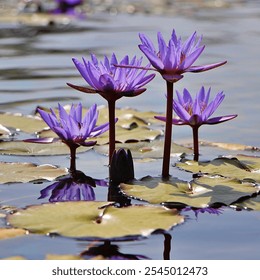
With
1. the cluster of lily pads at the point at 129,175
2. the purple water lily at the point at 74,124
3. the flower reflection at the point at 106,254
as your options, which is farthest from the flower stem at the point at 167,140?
the flower reflection at the point at 106,254

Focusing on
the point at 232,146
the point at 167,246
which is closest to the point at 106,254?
the point at 167,246

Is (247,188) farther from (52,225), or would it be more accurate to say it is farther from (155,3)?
(155,3)

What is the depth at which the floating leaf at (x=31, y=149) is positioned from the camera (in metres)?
2.79

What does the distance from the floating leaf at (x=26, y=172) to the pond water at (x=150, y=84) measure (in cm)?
3

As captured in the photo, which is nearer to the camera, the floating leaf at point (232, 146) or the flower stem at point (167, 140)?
the flower stem at point (167, 140)

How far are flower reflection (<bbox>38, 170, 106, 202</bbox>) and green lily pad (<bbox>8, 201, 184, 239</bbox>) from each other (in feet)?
0.48

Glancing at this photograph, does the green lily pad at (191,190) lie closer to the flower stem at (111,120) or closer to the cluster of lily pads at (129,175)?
the cluster of lily pads at (129,175)

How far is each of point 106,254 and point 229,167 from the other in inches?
29.6

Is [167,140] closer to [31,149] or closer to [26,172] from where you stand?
[26,172]

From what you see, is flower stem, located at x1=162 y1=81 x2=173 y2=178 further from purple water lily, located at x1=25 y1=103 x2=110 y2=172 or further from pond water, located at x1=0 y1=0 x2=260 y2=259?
purple water lily, located at x1=25 y1=103 x2=110 y2=172

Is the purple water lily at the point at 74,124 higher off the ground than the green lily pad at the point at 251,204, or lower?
higher

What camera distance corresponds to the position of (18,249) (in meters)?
1.92

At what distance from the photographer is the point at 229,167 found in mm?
2527

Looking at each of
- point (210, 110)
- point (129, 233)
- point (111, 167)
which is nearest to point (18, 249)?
point (129, 233)
